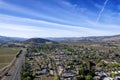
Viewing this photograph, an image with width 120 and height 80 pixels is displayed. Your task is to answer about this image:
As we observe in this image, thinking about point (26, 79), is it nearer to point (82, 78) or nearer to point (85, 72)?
point (82, 78)

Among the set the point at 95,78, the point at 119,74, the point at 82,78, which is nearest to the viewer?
the point at 82,78

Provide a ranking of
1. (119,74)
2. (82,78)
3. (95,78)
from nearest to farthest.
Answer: (82,78)
(95,78)
(119,74)

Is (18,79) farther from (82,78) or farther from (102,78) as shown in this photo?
(102,78)

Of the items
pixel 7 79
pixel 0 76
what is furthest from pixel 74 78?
pixel 0 76

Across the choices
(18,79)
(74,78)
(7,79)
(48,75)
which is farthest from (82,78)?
(7,79)

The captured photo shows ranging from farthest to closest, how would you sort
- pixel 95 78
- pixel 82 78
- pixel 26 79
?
pixel 95 78, pixel 82 78, pixel 26 79

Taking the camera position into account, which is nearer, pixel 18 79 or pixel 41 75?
pixel 18 79

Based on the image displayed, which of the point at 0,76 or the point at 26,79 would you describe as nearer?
the point at 26,79

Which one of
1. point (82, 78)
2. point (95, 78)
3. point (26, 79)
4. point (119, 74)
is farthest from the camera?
point (119, 74)
